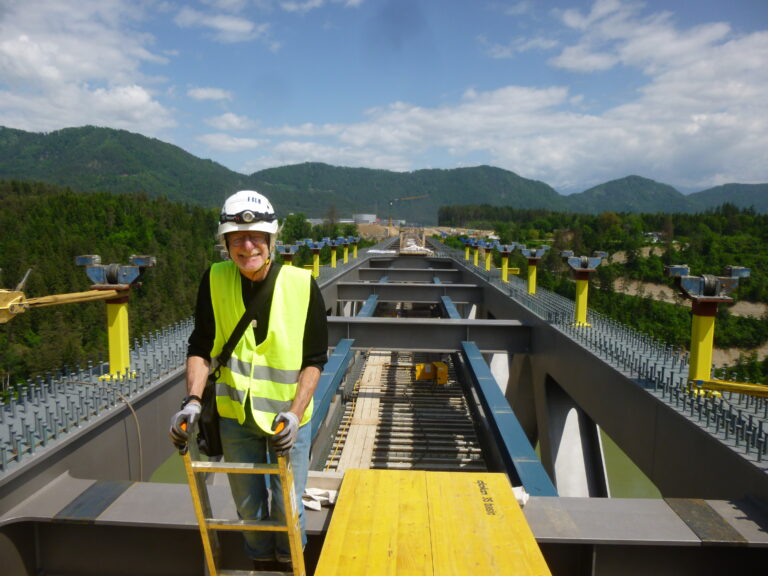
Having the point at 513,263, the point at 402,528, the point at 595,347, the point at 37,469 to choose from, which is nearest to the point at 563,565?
the point at 402,528

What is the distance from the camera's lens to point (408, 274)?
36.3 m

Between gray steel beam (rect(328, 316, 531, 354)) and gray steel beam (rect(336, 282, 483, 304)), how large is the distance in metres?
8.35

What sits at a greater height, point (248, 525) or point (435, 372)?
point (248, 525)

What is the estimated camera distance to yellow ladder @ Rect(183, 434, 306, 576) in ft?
11.1

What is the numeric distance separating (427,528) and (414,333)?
12.7 m

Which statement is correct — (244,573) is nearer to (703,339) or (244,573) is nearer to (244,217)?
(244,217)

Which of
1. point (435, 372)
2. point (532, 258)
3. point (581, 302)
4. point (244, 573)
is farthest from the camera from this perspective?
point (435, 372)

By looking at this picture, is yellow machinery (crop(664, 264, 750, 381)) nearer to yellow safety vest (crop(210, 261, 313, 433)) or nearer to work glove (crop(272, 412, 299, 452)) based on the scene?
yellow safety vest (crop(210, 261, 313, 433))

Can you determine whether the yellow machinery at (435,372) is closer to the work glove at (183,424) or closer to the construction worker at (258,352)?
the construction worker at (258,352)

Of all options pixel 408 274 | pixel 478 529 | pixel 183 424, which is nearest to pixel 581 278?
pixel 478 529

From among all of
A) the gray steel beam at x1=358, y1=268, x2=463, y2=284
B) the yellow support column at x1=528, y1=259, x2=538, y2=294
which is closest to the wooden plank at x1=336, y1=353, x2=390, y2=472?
the yellow support column at x1=528, y1=259, x2=538, y2=294

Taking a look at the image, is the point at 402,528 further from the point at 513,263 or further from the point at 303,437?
the point at 513,263

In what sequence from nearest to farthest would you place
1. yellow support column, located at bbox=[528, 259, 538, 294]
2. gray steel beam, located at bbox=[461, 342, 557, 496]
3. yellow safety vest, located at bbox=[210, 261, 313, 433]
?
yellow safety vest, located at bbox=[210, 261, 313, 433]
gray steel beam, located at bbox=[461, 342, 557, 496]
yellow support column, located at bbox=[528, 259, 538, 294]

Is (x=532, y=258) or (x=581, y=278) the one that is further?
(x=532, y=258)
